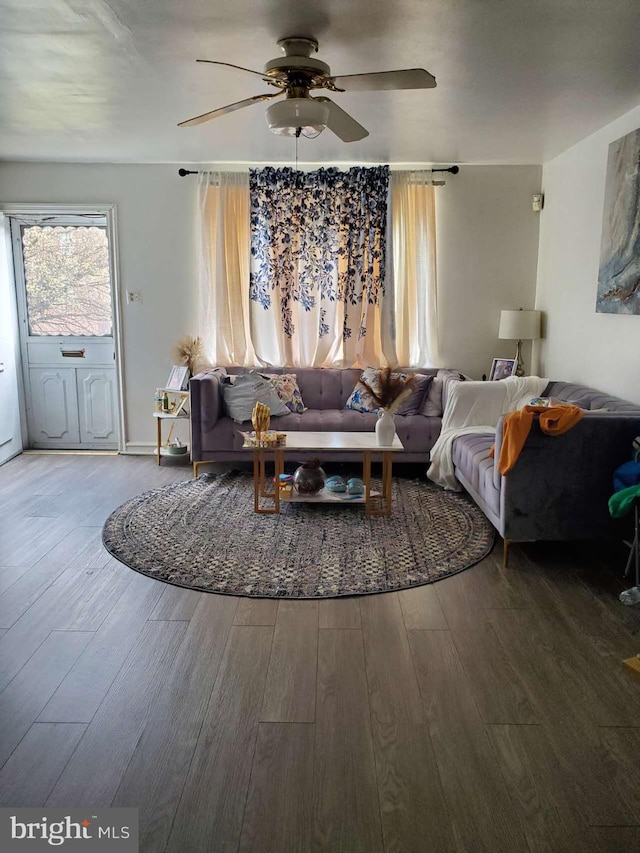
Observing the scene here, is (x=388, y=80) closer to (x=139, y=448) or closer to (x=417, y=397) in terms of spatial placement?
(x=417, y=397)

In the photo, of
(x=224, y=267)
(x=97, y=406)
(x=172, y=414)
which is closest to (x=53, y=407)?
(x=97, y=406)

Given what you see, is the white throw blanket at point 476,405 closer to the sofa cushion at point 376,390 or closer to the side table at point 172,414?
the sofa cushion at point 376,390

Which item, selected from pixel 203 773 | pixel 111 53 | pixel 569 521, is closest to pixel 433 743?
pixel 203 773

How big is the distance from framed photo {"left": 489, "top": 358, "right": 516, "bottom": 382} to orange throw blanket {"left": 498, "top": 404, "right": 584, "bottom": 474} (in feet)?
7.38

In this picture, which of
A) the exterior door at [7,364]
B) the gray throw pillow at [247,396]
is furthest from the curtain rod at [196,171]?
the gray throw pillow at [247,396]

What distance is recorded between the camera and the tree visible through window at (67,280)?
19.9 ft

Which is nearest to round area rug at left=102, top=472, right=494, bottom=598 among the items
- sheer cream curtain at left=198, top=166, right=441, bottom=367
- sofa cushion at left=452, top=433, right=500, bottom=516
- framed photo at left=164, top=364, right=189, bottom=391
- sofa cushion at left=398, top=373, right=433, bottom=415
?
sofa cushion at left=452, top=433, right=500, bottom=516

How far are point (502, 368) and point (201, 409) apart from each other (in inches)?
102

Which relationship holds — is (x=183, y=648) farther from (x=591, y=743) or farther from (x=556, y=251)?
(x=556, y=251)

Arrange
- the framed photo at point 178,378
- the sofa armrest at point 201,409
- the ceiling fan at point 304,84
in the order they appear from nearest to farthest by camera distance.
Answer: the ceiling fan at point 304,84 → the sofa armrest at point 201,409 → the framed photo at point 178,378

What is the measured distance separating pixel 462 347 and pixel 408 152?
5.70 feet

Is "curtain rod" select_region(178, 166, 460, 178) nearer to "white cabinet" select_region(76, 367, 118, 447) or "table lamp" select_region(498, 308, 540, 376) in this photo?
"table lamp" select_region(498, 308, 540, 376)

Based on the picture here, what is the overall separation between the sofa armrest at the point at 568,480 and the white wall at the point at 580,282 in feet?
2.67

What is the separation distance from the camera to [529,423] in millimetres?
3475
